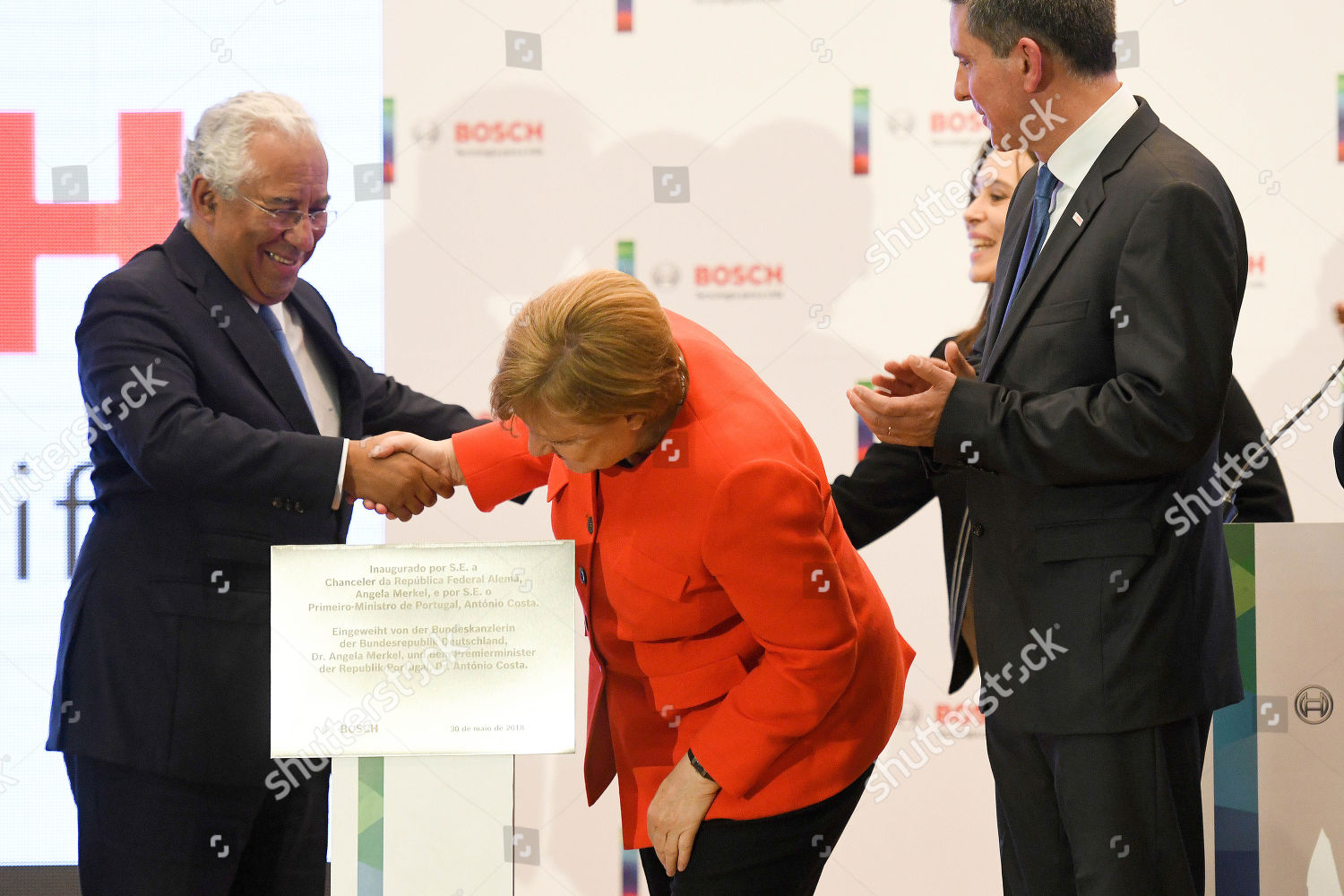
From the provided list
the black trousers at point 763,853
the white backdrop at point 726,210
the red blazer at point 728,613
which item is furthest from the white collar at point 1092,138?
the white backdrop at point 726,210

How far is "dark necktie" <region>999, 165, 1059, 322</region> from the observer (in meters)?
1.79

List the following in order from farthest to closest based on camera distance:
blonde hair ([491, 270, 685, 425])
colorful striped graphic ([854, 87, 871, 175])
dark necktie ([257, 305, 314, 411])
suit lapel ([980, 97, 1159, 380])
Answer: colorful striped graphic ([854, 87, 871, 175])
dark necktie ([257, 305, 314, 411])
suit lapel ([980, 97, 1159, 380])
blonde hair ([491, 270, 685, 425])

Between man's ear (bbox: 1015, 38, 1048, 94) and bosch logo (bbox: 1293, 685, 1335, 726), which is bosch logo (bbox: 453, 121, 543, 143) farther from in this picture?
bosch logo (bbox: 1293, 685, 1335, 726)

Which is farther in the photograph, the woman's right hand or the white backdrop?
the white backdrop

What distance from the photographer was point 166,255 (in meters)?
2.07

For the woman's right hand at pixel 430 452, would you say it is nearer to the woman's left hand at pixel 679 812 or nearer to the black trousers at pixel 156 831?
the black trousers at pixel 156 831

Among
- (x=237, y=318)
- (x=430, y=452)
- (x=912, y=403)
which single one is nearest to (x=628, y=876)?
(x=430, y=452)

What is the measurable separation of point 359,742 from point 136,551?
0.67m

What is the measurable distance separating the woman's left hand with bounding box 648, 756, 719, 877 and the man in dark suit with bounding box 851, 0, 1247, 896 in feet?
1.56

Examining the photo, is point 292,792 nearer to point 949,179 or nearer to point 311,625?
point 311,625

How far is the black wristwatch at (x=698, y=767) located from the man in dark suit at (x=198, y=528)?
792 millimetres

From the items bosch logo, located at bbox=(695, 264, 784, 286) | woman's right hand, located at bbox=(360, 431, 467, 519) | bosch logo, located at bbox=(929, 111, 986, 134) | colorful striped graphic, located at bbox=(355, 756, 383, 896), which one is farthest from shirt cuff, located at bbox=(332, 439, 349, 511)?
bosch logo, located at bbox=(929, 111, 986, 134)

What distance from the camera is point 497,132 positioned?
11.0 ft

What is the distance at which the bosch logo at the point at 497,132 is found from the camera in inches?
132
